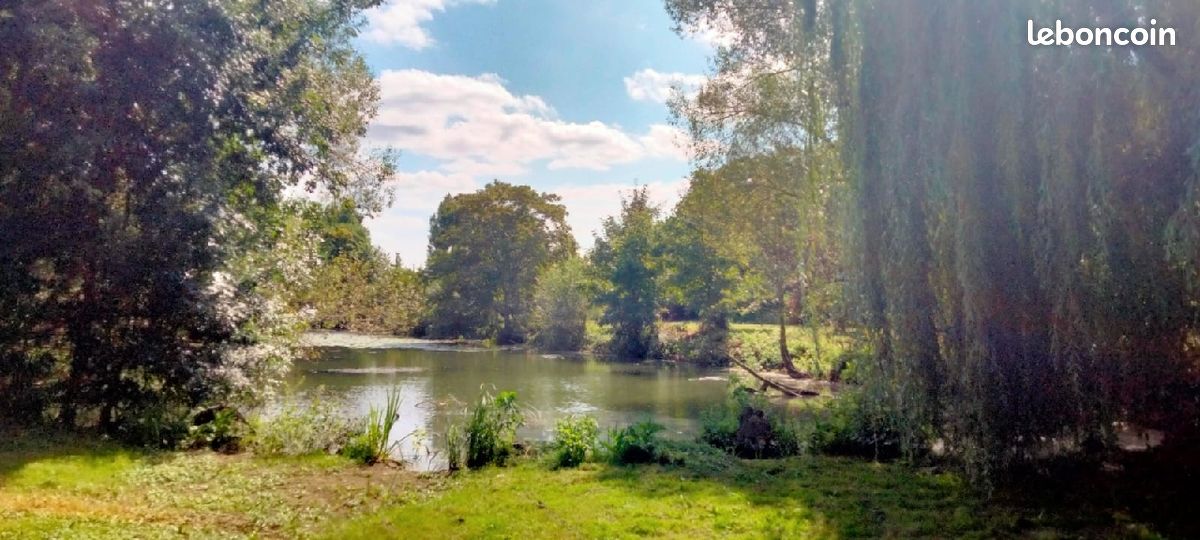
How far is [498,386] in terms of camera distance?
20.8m

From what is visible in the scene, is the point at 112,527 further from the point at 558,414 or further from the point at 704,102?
the point at 704,102

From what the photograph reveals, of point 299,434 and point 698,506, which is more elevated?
point 299,434

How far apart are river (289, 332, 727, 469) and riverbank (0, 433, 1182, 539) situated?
2.48 metres

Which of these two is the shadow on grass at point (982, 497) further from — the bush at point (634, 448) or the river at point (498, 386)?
the river at point (498, 386)

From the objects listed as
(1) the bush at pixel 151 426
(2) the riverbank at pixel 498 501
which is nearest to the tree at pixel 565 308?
(1) the bush at pixel 151 426

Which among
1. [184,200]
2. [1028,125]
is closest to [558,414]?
[184,200]

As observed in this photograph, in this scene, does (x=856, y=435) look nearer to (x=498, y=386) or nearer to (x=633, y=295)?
(x=498, y=386)

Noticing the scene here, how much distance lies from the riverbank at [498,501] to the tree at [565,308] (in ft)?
94.6

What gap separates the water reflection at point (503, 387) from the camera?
1415 cm

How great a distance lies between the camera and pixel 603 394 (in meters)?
19.8

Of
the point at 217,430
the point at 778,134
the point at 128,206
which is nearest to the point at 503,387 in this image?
the point at 778,134

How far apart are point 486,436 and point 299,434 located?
8.49 feet

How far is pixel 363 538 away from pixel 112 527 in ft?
6.10

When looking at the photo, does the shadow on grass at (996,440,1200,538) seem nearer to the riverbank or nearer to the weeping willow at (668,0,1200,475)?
the riverbank
